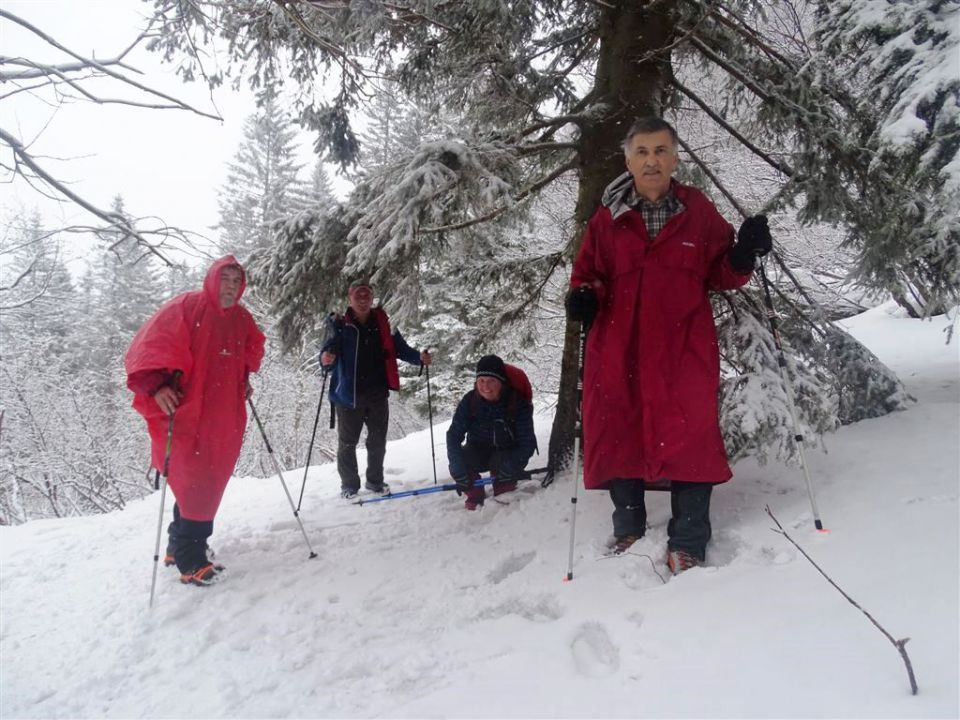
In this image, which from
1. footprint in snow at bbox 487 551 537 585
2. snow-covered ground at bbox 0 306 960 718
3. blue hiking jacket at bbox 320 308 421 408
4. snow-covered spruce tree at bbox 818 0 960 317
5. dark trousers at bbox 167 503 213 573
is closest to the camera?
snow-covered ground at bbox 0 306 960 718

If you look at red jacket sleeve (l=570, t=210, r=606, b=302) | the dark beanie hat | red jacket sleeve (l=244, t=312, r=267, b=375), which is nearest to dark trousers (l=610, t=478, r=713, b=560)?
red jacket sleeve (l=570, t=210, r=606, b=302)

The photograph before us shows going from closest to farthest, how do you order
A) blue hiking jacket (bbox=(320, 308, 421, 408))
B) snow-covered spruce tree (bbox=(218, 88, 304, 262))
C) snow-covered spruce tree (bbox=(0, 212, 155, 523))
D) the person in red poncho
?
the person in red poncho < blue hiking jacket (bbox=(320, 308, 421, 408)) < snow-covered spruce tree (bbox=(0, 212, 155, 523)) < snow-covered spruce tree (bbox=(218, 88, 304, 262))

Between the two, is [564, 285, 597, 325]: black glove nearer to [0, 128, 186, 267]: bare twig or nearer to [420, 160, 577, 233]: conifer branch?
[420, 160, 577, 233]: conifer branch

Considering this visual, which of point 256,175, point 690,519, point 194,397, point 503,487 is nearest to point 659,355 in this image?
point 690,519

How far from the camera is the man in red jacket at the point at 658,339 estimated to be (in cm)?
309

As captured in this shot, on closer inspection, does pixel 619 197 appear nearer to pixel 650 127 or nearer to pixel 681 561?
pixel 650 127

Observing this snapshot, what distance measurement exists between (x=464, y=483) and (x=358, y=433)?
54.1 inches

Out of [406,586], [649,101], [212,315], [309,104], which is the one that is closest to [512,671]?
[406,586]

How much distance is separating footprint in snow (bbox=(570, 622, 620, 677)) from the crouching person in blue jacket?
8.49 feet

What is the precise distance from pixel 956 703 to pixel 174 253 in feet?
14.0

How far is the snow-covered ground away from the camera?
203cm

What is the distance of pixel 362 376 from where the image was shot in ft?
19.1

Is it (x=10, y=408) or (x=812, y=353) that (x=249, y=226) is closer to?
(x=10, y=408)

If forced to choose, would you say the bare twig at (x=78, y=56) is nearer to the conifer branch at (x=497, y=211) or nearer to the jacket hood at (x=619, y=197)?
the conifer branch at (x=497, y=211)
